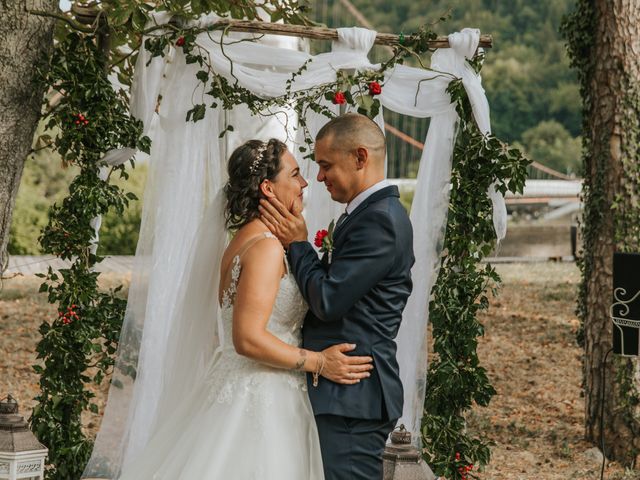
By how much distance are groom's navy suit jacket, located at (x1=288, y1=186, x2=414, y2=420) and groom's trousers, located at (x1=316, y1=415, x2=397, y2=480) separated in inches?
1.9

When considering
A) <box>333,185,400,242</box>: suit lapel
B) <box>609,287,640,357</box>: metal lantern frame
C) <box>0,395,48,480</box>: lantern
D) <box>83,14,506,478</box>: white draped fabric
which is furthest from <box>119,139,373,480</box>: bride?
<box>609,287,640,357</box>: metal lantern frame

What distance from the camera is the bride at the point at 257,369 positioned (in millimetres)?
3111

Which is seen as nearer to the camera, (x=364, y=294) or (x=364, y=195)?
(x=364, y=294)

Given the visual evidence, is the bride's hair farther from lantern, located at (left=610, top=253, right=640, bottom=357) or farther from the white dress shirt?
lantern, located at (left=610, top=253, right=640, bottom=357)

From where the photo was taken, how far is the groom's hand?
127 inches

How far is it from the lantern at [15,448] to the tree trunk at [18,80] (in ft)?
3.34

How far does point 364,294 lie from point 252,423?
0.60 metres

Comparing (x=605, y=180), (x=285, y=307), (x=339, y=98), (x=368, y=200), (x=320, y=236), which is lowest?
(x=285, y=307)

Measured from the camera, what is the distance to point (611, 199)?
6.43 m

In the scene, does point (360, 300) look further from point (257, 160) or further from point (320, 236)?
point (320, 236)

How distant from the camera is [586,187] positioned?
673 centimetres

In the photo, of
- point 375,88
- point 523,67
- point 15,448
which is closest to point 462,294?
point 375,88

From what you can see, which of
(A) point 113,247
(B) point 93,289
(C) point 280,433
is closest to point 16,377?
(B) point 93,289

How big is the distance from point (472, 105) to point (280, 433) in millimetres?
2280
